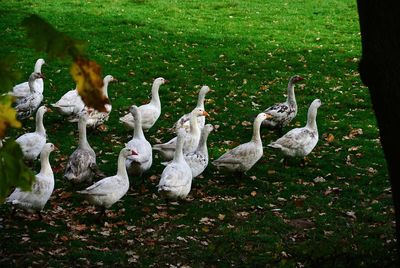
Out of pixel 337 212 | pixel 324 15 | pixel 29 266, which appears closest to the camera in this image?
pixel 29 266

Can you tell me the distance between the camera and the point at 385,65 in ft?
15.1

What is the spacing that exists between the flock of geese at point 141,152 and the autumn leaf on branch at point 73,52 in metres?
6.61

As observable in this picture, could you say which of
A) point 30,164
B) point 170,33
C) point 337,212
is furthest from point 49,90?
point 337,212

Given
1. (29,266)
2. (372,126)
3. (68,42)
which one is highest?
(68,42)

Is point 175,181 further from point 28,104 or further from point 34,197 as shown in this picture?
point 28,104

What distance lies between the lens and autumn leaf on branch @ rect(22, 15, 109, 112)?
2402 mm

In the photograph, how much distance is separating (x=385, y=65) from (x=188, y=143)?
857 cm

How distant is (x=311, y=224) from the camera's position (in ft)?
34.0

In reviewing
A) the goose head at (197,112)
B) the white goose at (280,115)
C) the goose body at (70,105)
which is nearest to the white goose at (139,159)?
the goose head at (197,112)

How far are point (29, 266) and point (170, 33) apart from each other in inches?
709

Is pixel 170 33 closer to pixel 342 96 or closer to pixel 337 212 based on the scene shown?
pixel 342 96

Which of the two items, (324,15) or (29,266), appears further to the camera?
(324,15)

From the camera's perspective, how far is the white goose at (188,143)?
12.8 metres

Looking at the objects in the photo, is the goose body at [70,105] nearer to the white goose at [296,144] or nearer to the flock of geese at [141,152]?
the flock of geese at [141,152]
